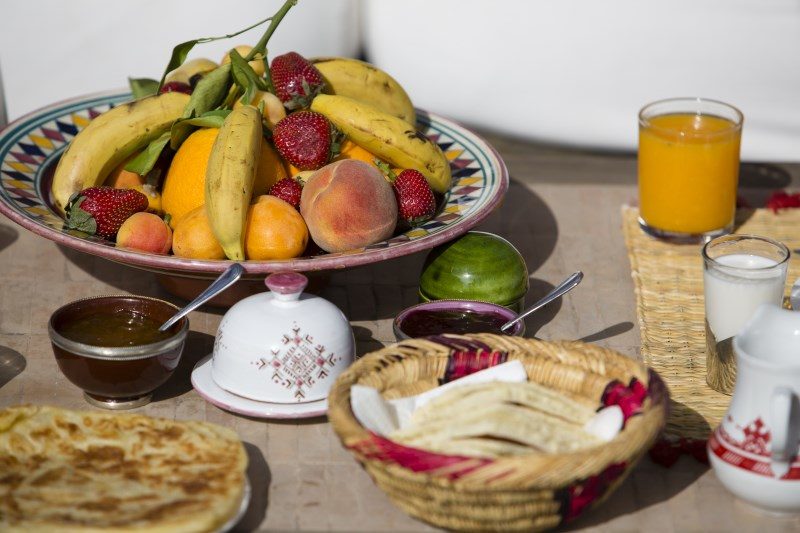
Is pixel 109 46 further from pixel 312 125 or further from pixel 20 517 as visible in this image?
pixel 20 517

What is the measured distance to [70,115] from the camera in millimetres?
1981

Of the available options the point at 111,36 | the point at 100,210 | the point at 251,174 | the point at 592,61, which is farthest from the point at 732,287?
the point at 111,36

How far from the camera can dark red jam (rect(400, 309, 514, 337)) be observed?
150 centimetres

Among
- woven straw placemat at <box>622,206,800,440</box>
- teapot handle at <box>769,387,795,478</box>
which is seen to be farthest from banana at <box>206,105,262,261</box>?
teapot handle at <box>769,387,795,478</box>

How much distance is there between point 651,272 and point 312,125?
616mm

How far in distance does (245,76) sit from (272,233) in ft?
1.00

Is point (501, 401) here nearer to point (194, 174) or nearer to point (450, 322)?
point (450, 322)

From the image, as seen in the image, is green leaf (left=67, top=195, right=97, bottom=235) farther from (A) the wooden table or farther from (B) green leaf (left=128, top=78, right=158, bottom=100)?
(B) green leaf (left=128, top=78, right=158, bottom=100)

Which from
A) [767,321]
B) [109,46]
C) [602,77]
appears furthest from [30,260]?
[602,77]

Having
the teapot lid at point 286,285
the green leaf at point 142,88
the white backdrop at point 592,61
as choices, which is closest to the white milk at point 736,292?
the teapot lid at point 286,285

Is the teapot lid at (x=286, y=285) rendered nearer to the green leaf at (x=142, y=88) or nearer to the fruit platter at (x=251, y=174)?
the fruit platter at (x=251, y=174)

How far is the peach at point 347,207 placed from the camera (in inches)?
61.8

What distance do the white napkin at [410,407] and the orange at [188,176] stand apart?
55 centimetres

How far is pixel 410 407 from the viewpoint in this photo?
1.26m
